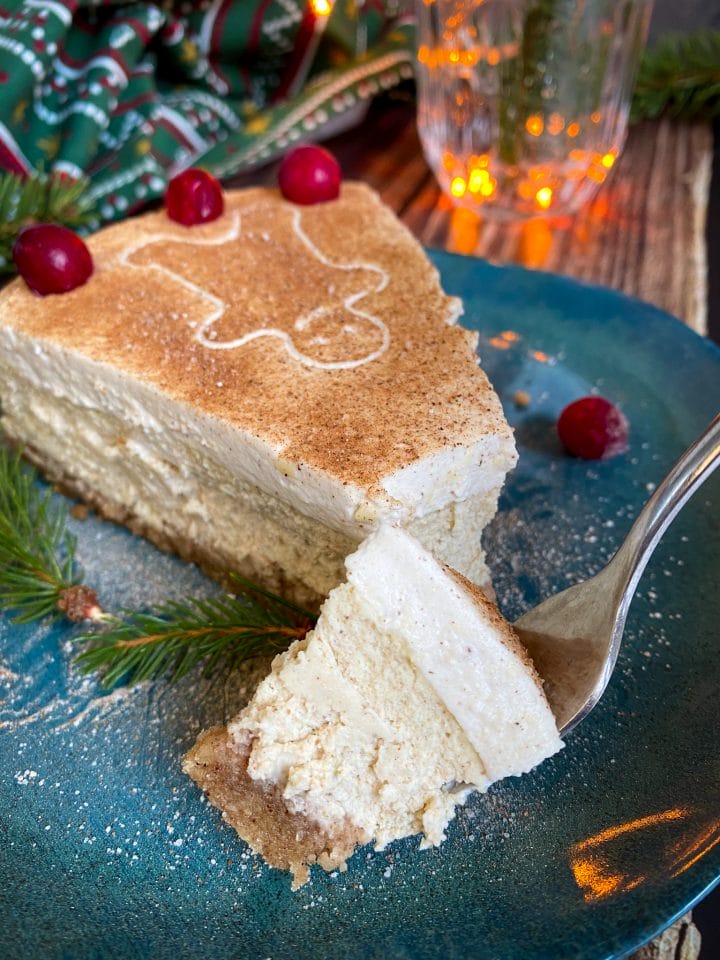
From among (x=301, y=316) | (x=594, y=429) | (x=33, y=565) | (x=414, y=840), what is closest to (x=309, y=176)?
(x=301, y=316)

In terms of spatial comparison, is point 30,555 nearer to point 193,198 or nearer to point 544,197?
point 193,198

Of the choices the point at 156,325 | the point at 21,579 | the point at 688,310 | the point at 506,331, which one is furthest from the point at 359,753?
the point at 688,310

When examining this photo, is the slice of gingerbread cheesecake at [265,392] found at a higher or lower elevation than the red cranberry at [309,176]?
lower

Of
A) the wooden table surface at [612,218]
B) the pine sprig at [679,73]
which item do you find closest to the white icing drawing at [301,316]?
the wooden table surface at [612,218]

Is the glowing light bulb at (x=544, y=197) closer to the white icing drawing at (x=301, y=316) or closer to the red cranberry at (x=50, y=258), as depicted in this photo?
the white icing drawing at (x=301, y=316)

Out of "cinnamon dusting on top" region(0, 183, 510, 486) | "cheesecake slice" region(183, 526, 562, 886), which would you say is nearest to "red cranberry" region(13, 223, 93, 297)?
"cinnamon dusting on top" region(0, 183, 510, 486)

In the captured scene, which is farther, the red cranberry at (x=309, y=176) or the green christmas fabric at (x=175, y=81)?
the green christmas fabric at (x=175, y=81)
